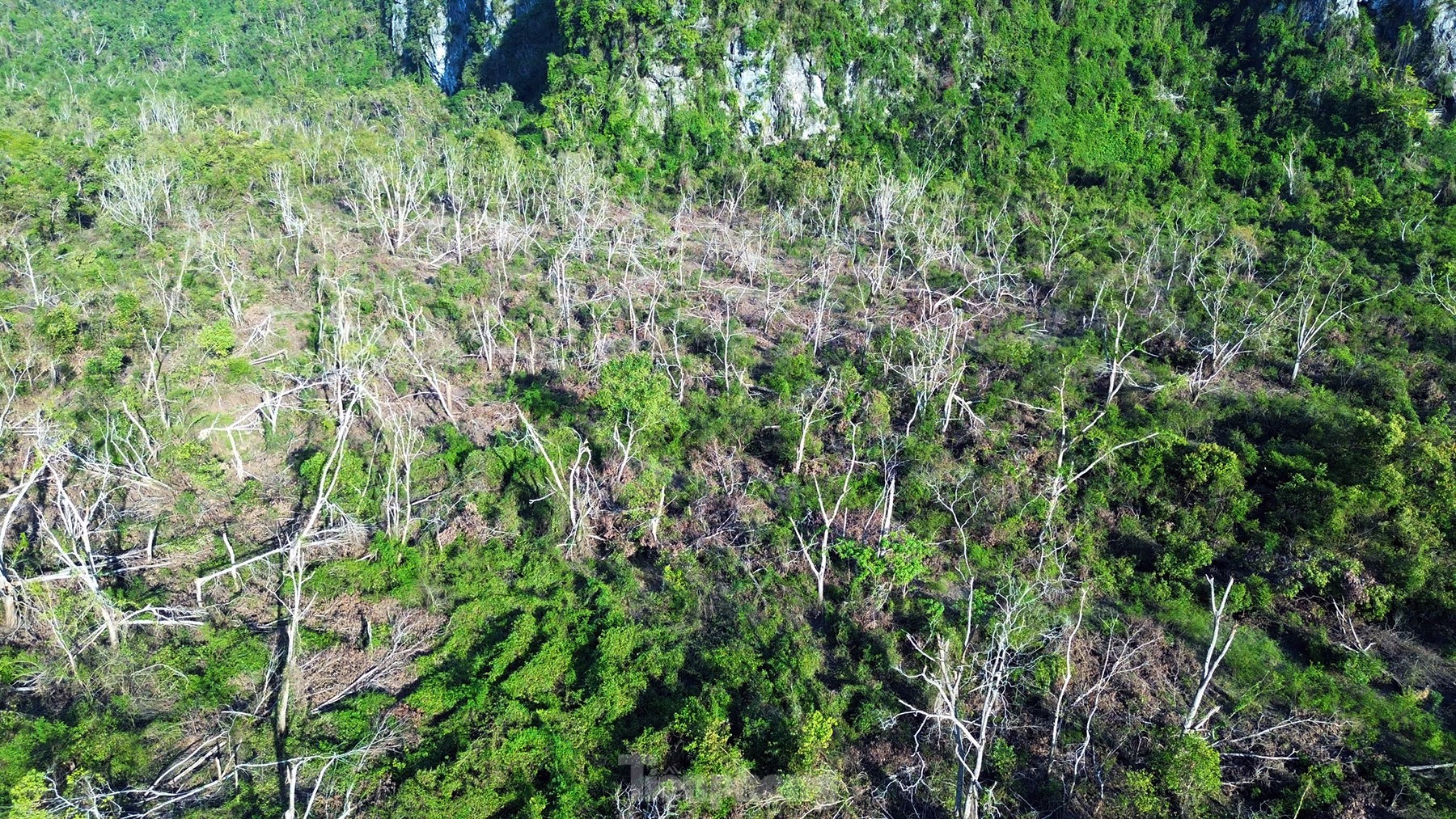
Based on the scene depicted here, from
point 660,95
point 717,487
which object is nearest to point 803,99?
point 660,95

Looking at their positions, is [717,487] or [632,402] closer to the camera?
[632,402]

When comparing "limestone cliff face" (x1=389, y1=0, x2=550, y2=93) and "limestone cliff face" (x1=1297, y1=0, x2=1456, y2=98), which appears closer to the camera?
"limestone cliff face" (x1=1297, y1=0, x2=1456, y2=98)

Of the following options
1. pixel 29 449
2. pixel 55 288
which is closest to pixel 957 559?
pixel 29 449

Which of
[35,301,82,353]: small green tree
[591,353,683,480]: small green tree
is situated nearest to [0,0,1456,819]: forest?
[591,353,683,480]: small green tree

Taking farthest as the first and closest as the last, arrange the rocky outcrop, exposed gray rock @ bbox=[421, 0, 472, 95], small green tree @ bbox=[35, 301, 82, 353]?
exposed gray rock @ bbox=[421, 0, 472, 95], the rocky outcrop, small green tree @ bbox=[35, 301, 82, 353]

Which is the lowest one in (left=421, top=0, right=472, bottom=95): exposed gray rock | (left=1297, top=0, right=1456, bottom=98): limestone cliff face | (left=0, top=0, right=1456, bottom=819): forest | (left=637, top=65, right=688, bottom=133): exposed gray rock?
(left=0, top=0, right=1456, bottom=819): forest

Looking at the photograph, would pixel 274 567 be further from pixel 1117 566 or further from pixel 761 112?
pixel 761 112

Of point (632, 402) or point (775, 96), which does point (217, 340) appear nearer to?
point (632, 402)

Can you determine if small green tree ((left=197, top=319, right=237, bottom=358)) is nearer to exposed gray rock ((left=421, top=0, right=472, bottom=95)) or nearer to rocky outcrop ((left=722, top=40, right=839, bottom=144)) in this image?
rocky outcrop ((left=722, top=40, right=839, bottom=144))

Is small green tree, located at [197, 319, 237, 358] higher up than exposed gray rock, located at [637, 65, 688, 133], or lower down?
lower down
